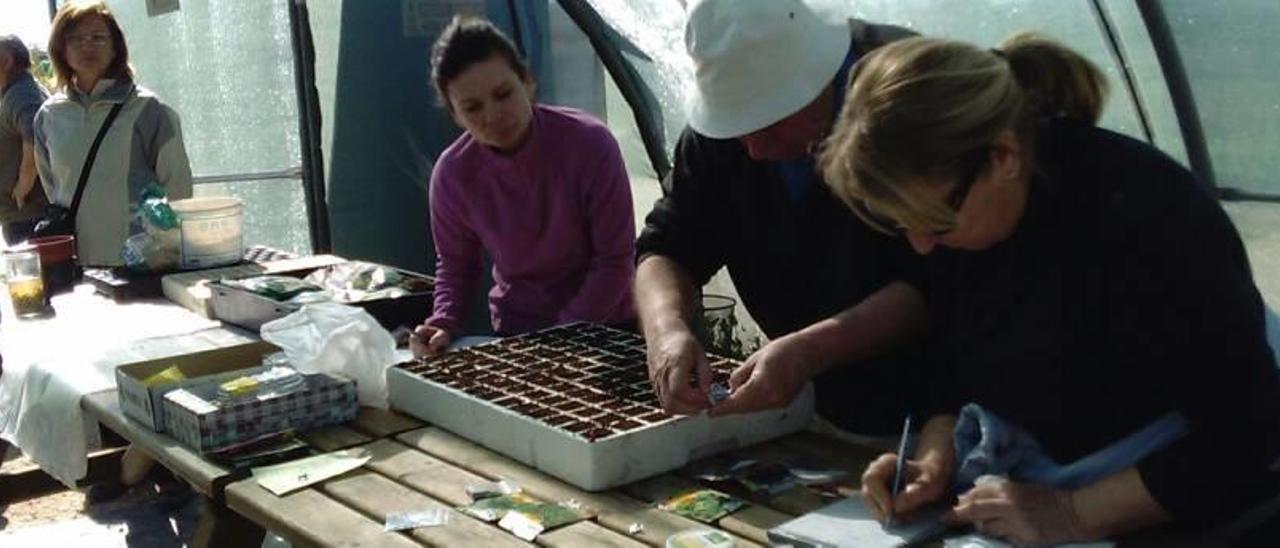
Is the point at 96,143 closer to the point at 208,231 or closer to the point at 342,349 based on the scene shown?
the point at 208,231

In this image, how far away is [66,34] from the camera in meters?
4.20

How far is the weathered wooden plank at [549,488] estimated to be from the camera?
165cm

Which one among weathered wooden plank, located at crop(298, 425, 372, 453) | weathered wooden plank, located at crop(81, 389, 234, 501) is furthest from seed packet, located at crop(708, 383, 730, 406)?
weathered wooden plank, located at crop(81, 389, 234, 501)

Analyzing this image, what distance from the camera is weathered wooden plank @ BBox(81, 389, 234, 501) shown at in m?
1.94

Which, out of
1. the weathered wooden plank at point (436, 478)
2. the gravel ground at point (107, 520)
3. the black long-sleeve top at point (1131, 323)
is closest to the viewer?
the black long-sleeve top at point (1131, 323)

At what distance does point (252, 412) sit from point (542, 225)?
0.98m

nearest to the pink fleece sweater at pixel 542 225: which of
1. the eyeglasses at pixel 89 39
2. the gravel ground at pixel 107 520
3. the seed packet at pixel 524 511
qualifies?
the seed packet at pixel 524 511

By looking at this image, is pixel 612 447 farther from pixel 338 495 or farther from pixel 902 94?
pixel 902 94

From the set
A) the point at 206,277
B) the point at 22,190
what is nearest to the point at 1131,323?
the point at 206,277

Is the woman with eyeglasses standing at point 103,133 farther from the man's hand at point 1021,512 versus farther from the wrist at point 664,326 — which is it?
the man's hand at point 1021,512

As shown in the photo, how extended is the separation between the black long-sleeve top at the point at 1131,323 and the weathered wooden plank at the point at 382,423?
101 cm

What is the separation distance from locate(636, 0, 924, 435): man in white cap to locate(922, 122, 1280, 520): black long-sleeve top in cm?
30

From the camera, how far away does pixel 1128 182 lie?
1.38 meters

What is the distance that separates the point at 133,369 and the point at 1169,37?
288 centimetres
